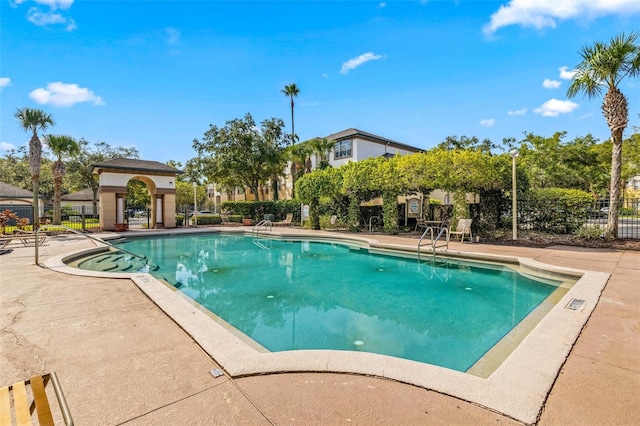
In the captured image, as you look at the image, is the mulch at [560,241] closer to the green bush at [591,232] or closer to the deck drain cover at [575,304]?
the green bush at [591,232]

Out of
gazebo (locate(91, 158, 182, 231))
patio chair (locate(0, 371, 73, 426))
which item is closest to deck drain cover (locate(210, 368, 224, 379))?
patio chair (locate(0, 371, 73, 426))

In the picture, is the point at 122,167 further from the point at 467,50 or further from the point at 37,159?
the point at 467,50

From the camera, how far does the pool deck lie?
Result: 226 centimetres

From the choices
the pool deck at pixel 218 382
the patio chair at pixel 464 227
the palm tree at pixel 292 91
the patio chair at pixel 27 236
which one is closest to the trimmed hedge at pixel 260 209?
the palm tree at pixel 292 91

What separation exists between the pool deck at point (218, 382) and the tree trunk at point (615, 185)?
8.75m

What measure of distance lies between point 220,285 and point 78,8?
9.38m

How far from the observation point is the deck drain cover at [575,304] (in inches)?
180

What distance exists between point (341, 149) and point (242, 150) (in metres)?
9.38

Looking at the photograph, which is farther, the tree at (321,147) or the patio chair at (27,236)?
the tree at (321,147)

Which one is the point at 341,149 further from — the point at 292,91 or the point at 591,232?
the point at 591,232

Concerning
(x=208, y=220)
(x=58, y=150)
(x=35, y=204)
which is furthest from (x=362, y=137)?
(x=58, y=150)

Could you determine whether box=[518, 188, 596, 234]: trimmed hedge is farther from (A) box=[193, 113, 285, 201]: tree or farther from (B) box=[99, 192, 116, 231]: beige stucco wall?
(B) box=[99, 192, 116, 231]: beige stucco wall

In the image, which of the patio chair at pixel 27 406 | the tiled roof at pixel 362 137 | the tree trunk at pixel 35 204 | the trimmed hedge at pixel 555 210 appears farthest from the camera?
the tiled roof at pixel 362 137

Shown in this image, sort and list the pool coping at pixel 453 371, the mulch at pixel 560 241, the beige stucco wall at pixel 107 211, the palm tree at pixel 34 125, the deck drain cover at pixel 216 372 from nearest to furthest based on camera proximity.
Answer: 1. the pool coping at pixel 453 371
2. the deck drain cover at pixel 216 372
3. the mulch at pixel 560 241
4. the palm tree at pixel 34 125
5. the beige stucco wall at pixel 107 211
